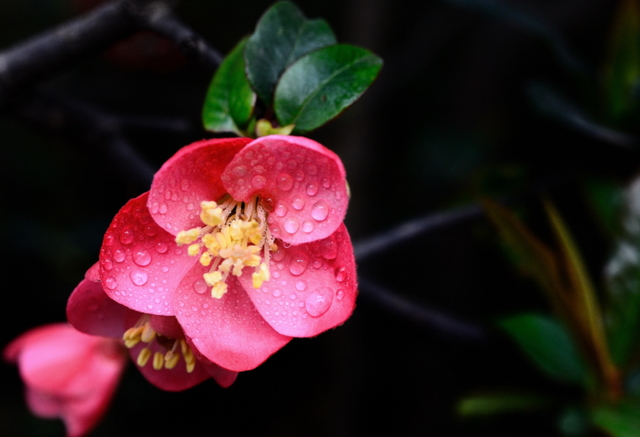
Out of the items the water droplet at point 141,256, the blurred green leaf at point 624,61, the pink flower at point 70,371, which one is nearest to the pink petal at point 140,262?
the water droplet at point 141,256

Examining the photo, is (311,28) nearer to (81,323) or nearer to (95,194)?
(81,323)

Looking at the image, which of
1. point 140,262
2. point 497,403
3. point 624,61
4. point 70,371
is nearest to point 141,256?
point 140,262

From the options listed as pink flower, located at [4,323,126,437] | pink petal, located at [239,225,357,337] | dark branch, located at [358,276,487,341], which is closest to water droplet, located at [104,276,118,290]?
pink petal, located at [239,225,357,337]

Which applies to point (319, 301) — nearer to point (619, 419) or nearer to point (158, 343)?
point (158, 343)

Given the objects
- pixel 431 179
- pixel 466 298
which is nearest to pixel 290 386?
pixel 466 298

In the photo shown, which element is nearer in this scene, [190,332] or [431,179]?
[190,332]

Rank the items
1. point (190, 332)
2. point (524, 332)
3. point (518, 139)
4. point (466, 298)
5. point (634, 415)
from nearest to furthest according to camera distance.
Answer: point (190, 332), point (634, 415), point (524, 332), point (518, 139), point (466, 298)
